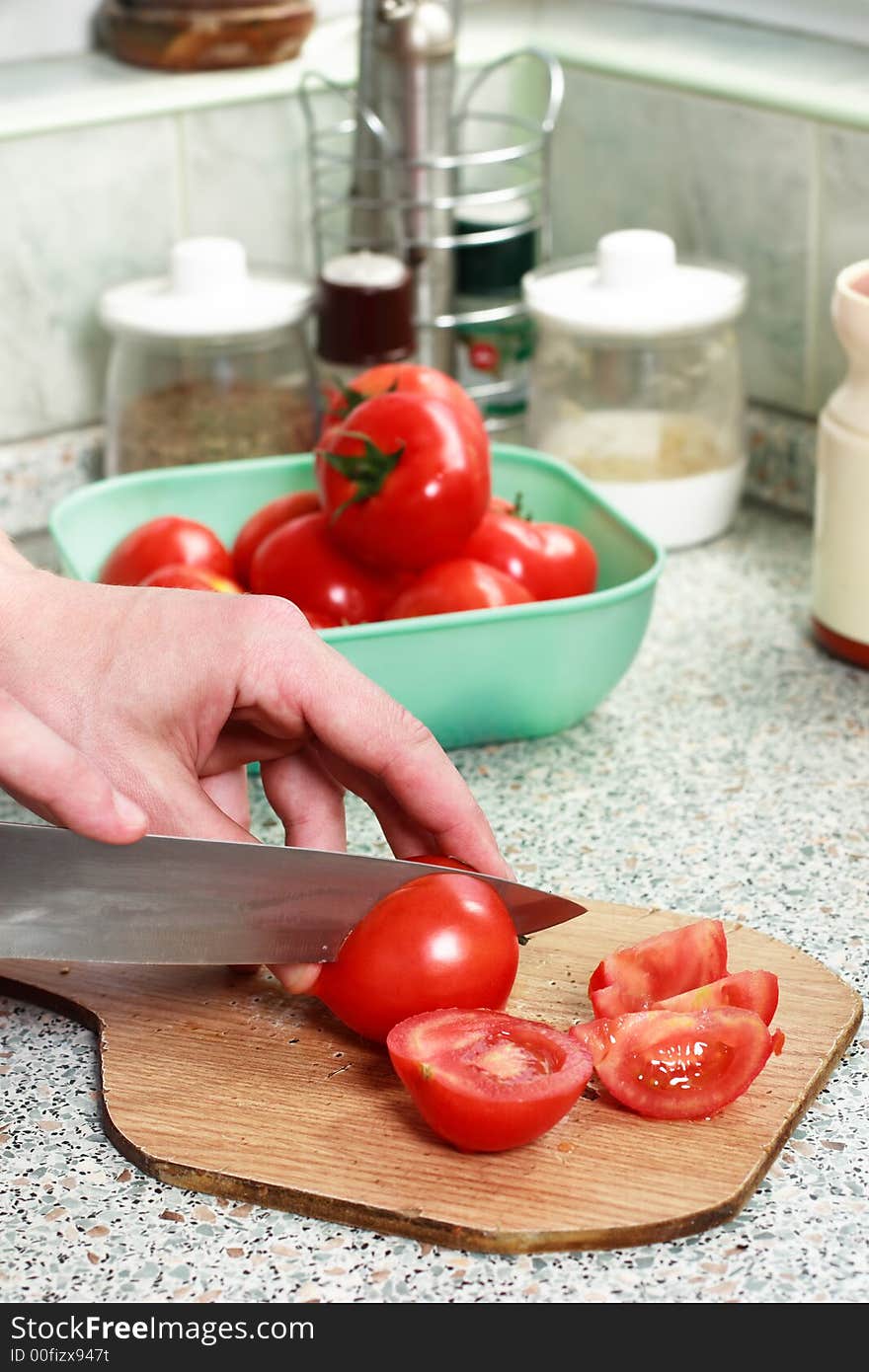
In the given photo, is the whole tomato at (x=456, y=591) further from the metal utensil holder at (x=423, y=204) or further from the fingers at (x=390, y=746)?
the metal utensil holder at (x=423, y=204)

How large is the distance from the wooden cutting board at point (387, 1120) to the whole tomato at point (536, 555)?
0.30 metres

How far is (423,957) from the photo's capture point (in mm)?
781

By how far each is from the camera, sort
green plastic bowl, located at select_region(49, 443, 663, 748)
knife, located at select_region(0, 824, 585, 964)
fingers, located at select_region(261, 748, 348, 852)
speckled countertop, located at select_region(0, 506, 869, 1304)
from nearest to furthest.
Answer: speckled countertop, located at select_region(0, 506, 869, 1304) → knife, located at select_region(0, 824, 585, 964) → fingers, located at select_region(261, 748, 348, 852) → green plastic bowl, located at select_region(49, 443, 663, 748)

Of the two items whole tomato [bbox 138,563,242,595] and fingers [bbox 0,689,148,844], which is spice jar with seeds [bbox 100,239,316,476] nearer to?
whole tomato [bbox 138,563,242,595]

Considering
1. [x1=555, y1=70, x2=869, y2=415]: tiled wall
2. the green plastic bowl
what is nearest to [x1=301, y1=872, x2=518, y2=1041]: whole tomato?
the green plastic bowl

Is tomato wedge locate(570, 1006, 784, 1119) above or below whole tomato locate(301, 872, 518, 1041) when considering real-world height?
below

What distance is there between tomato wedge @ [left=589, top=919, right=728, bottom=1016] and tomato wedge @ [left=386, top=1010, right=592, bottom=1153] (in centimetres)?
6

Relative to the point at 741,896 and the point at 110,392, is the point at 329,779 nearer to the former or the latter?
the point at 741,896

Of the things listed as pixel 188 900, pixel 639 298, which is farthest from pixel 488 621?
pixel 639 298

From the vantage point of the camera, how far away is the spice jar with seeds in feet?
4.58

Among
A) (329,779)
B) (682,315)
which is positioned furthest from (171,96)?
(329,779)

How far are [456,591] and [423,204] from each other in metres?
0.57

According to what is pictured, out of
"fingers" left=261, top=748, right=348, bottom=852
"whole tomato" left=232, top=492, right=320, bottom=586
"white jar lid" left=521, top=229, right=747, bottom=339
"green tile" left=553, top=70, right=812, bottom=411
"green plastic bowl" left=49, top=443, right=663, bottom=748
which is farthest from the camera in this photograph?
"green tile" left=553, top=70, right=812, bottom=411

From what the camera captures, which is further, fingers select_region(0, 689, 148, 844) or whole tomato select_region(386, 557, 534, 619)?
whole tomato select_region(386, 557, 534, 619)
